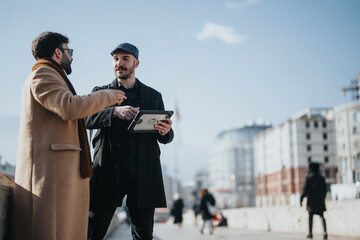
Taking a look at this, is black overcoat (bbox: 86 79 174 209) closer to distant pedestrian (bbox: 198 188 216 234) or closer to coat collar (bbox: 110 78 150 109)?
coat collar (bbox: 110 78 150 109)

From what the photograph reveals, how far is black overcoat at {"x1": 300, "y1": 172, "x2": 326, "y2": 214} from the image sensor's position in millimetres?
13000

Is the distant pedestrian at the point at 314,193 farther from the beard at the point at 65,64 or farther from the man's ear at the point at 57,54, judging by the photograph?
the man's ear at the point at 57,54

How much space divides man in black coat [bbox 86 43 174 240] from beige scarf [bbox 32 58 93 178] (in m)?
0.57

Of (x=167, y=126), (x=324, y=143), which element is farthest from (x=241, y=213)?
(x=324, y=143)

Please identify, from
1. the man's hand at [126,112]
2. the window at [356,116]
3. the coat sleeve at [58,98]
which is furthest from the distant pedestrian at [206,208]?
the window at [356,116]

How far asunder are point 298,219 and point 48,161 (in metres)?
15.4

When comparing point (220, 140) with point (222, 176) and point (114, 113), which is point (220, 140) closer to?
point (222, 176)

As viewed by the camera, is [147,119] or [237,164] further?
[237,164]

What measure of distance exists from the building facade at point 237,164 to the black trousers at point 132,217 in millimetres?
165206

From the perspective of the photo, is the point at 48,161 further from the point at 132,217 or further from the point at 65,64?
the point at 132,217

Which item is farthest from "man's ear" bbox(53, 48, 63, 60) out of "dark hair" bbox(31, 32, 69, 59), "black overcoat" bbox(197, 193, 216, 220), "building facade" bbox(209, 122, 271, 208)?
"building facade" bbox(209, 122, 271, 208)

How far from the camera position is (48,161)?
3.80m

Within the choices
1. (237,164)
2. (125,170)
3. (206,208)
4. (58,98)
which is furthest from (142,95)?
(237,164)

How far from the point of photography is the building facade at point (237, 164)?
17338 cm
